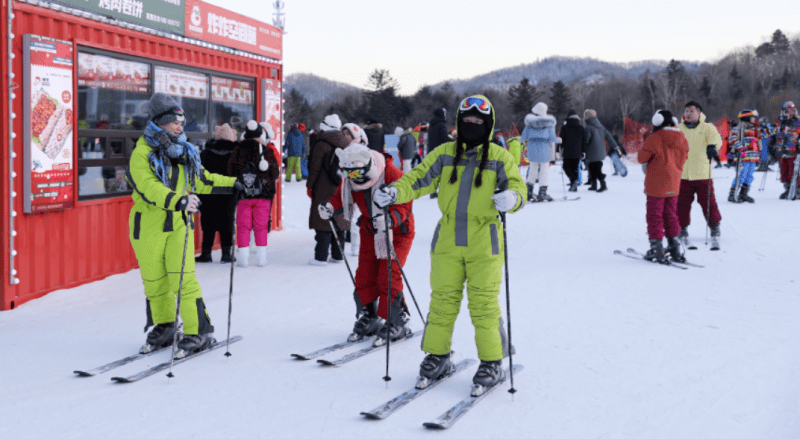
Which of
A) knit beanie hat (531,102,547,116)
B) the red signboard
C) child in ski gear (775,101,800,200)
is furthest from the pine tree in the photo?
the red signboard

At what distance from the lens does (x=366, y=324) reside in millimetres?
4773

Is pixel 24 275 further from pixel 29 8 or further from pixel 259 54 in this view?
pixel 259 54

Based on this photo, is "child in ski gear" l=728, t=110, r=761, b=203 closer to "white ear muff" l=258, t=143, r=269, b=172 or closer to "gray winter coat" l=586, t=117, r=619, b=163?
"gray winter coat" l=586, t=117, r=619, b=163

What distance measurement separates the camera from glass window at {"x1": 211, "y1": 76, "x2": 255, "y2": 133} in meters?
8.75

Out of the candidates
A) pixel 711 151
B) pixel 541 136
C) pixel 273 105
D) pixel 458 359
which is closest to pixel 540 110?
pixel 541 136

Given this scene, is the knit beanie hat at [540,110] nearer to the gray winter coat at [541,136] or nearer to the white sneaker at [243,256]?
the gray winter coat at [541,136]

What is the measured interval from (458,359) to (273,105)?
6508mm

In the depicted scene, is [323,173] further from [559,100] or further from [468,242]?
[559,100]

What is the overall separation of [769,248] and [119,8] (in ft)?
25.0

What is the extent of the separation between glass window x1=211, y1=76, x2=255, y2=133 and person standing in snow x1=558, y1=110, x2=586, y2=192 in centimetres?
700

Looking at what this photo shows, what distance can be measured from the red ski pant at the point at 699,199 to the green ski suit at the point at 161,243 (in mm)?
6053

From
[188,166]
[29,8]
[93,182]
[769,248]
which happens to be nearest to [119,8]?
[29,8]

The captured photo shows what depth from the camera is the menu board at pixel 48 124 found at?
18.6 ft

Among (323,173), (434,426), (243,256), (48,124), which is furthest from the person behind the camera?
(243,256)
